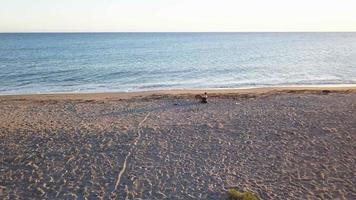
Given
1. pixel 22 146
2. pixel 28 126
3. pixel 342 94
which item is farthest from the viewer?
pixel 342 94

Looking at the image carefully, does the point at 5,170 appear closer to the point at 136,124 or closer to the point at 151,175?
the point at 151,175

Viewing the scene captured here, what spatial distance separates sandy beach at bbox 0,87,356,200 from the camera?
361 inches

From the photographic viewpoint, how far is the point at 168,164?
418 inches

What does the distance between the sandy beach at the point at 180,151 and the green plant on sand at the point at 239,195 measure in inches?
11.6

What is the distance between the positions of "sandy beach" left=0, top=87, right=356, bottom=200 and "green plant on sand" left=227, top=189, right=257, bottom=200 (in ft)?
0.96

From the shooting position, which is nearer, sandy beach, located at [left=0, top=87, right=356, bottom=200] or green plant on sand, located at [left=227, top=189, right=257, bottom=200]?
green plant on sand, located at [left=227, top=189, right=257, bottom=200]

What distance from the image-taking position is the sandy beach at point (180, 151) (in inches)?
361

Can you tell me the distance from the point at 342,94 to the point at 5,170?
56.4 ft

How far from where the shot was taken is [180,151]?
11.7 m

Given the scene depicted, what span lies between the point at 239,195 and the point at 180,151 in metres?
3.57

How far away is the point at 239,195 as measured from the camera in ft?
27.5

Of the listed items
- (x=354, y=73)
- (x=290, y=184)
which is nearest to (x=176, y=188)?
(x=290, y=184)

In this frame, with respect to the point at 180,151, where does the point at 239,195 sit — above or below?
above

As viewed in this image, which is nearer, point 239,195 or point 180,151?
point 239,195
